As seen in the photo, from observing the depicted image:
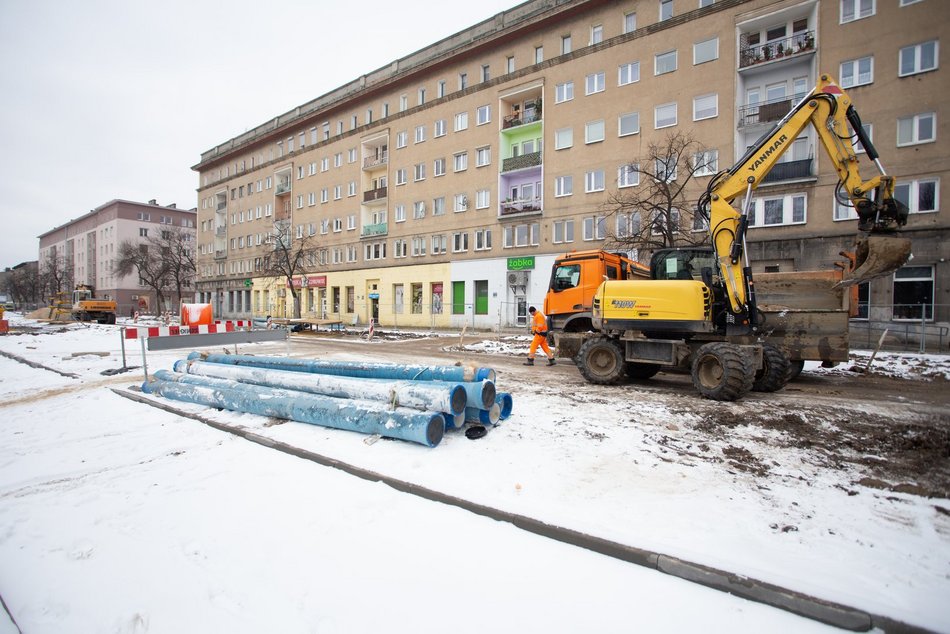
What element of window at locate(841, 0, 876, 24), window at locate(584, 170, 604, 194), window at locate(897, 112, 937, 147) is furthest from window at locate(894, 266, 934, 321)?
window at locate(584, 170, 604, 194)

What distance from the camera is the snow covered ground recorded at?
261cm

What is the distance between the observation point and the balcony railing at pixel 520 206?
29.9 meters

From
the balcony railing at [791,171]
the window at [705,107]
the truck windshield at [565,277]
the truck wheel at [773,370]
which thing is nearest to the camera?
the truck wheel at [773,370]

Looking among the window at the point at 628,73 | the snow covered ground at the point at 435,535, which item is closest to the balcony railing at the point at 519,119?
the window at the point at 628,73

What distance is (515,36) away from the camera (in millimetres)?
30562

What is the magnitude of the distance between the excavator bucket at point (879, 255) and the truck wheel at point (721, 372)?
3.02m

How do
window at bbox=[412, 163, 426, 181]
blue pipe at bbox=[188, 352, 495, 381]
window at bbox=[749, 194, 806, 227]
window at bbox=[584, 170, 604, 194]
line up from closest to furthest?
blue pipe at bbox=[188, 352, 495, 381], window at bbox=[749, 194, 806, 227], window at bbox=[584, 170, 604, 194], window at bbox=[412, 163, 426, 181]

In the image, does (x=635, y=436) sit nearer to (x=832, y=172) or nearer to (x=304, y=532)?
(x=304, y=532)

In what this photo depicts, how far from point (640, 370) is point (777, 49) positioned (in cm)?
2216

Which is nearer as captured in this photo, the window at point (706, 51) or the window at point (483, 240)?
the window at point (706, 51)

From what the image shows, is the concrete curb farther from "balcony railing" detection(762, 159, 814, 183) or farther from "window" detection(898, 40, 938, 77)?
"window" detection(898, 40, 938, 77)

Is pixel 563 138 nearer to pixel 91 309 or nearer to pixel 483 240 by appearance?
pixel 483 240

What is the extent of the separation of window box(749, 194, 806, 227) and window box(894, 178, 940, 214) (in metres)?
3.55

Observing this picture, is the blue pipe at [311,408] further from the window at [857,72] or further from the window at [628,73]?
the window at [628,73]
